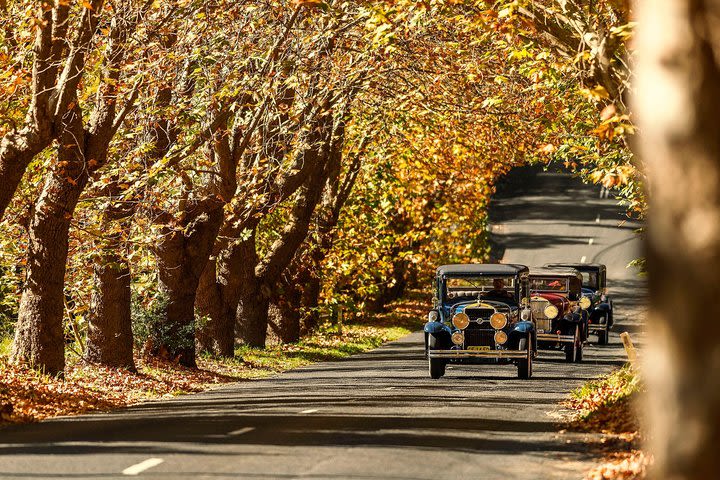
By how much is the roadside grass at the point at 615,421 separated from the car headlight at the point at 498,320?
12.0 ft

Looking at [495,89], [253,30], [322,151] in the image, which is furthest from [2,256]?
[495,89]

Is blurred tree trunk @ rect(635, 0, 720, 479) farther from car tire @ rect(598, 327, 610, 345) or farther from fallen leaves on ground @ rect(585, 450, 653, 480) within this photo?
car tire @ rect(598, 327, 610, 345)

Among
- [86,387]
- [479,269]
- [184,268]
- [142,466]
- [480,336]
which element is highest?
[184,268]

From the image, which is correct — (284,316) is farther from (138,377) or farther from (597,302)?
(138,377)

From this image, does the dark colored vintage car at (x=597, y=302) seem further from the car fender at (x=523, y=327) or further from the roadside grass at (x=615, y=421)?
the roadside grass at (x=615, y=421)

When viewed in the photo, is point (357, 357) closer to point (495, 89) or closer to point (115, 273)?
point (495, 89)

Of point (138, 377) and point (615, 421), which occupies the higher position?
point (138, 377)

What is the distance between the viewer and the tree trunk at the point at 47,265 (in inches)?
753

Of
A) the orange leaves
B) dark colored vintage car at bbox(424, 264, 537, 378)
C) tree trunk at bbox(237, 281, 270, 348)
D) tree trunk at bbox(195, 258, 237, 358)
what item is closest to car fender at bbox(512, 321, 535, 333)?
dark colored vintage car at bbox(424, 264, 537, 378)

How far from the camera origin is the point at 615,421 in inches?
601

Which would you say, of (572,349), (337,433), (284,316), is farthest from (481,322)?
(284,316)

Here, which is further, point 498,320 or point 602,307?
point 602,307

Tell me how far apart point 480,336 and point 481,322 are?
0.83ft

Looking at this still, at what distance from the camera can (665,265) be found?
504 centimetres
